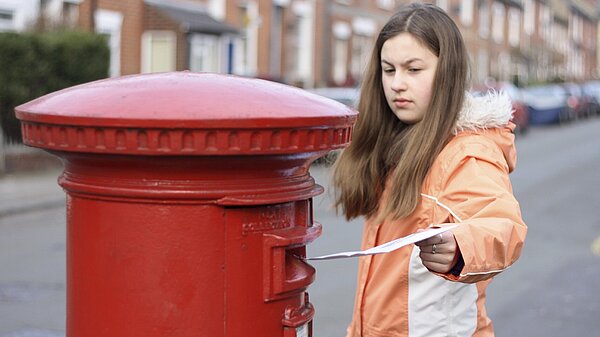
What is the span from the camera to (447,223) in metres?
2.19

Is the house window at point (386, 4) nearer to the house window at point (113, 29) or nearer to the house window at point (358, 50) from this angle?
the house window at point (358, 50)

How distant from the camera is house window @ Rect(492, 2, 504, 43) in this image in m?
47.3

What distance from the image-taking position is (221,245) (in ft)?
6.07

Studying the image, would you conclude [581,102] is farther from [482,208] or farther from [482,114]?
[482,208]

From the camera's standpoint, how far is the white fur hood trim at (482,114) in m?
2.46

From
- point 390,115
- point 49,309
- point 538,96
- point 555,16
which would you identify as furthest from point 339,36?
point 555,16

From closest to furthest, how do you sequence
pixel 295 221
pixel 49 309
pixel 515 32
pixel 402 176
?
1. pixel 295 221
2. pixel 402 176
3. pixel 49 309
4. pixel 515 32

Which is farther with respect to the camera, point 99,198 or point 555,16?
point 555,16

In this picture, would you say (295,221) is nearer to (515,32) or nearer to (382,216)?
(382,216)

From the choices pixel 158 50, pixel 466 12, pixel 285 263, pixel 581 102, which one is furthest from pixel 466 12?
pixel 285 263

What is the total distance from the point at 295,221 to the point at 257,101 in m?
0.30

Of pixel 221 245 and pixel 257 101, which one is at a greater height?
pixel 257 101

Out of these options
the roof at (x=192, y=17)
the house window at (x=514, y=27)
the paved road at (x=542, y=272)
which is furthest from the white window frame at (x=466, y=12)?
the paved road at (x=542, y=272)

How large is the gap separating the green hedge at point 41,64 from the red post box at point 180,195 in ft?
38.7
